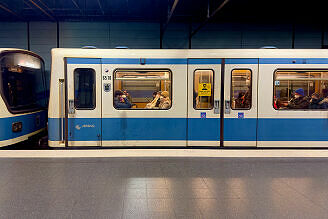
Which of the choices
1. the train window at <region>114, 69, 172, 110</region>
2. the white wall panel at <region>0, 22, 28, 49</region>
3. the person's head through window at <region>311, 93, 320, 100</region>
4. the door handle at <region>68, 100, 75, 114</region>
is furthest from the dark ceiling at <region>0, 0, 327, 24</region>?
the door handle at <region>68, 100, 75, 114</region>

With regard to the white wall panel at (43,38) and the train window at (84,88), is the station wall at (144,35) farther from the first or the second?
the train window at (84,88)

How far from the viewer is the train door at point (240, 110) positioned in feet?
21.5

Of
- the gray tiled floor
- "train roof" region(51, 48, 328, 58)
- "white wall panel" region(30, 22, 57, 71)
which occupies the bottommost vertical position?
the gray tiled floor

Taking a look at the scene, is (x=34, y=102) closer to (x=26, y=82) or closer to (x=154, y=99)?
(x=26, y=82)

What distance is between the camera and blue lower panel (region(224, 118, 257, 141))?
6.57 meters

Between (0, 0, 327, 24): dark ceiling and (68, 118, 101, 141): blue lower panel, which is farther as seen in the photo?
(0, 0, 327, 24): dark ceiling

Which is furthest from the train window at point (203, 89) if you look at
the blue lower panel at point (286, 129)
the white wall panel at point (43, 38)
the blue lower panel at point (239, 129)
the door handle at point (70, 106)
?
the white wall panel at point (43, 38)

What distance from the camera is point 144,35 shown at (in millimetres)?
10766

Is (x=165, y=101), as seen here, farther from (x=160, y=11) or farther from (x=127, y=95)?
(x=160, y=11)

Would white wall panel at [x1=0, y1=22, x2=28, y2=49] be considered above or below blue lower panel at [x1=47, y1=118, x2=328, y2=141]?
above

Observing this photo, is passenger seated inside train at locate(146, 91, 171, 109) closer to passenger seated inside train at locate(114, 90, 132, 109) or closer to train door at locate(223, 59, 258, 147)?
passenger seated inside train at locate(114, 90, 132, 109)

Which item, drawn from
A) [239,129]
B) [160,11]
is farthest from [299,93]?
[160,11]

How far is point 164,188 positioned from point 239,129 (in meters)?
3.25

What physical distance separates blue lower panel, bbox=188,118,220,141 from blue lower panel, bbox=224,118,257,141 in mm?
239
